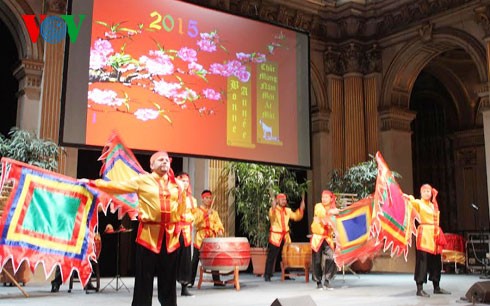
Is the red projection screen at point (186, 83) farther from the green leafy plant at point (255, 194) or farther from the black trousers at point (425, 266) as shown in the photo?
the black trousers at point (425, 266)

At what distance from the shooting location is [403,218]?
7.03 meters

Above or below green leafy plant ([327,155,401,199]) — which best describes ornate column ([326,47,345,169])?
above

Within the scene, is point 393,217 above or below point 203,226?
above

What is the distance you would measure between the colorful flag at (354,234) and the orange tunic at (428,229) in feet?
2.36

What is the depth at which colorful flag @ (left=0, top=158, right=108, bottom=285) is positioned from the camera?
4238 millimetres

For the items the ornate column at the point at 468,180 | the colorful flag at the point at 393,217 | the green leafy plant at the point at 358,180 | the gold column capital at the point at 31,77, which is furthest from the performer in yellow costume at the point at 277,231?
the ornate column at the point at 468,180

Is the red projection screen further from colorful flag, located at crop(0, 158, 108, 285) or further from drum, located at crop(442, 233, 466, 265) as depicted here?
drum, located at crop(442, 233, 466, 265)

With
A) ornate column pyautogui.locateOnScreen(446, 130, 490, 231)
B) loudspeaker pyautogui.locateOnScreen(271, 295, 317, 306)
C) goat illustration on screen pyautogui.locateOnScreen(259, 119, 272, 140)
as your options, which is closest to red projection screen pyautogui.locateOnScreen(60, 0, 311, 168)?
goat illustration on screen pyautogui.locateOnScreen(259, 119, 272, 140)

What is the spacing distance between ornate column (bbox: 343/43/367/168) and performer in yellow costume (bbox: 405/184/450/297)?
6.08 meters

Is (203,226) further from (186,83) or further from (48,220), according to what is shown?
(48,220)

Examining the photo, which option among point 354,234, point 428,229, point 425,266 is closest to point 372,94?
point 354,234

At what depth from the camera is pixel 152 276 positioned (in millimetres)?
4375

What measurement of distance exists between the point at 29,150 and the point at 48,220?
408 cm

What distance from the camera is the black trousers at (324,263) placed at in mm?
7847
